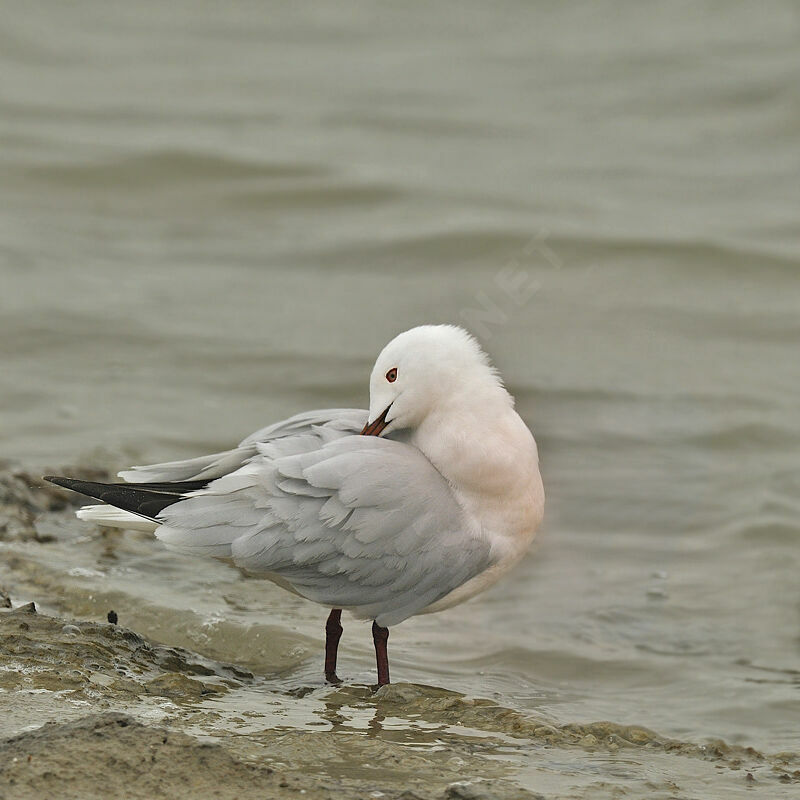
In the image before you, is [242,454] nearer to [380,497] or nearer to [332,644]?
[380,497]

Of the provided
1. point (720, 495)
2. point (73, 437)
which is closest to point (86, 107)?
point (73, 437)

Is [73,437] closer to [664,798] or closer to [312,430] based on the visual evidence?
[312,430]

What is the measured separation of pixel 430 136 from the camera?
1365cm

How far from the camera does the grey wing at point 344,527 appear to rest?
186 inches

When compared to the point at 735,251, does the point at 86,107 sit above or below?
above

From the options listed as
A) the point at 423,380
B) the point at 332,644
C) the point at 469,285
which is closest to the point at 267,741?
the point at 332,644

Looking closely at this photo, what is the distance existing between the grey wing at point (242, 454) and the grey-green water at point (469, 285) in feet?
2.74

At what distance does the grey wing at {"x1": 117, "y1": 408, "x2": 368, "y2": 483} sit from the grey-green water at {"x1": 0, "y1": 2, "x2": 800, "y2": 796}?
84 centimetres

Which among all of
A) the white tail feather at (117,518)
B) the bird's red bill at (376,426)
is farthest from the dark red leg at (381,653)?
the white tail feather at (117,518)

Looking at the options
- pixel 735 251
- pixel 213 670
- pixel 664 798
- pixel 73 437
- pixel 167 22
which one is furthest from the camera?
pixel 167 22

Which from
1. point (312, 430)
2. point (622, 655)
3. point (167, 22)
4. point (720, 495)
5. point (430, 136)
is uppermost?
point (167, 22)

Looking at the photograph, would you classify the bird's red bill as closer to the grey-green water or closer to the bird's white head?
the bird's white head

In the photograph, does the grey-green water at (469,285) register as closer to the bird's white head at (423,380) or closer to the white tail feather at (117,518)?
the white tail feather at (117,518)

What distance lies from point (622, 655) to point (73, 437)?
3615 mm
